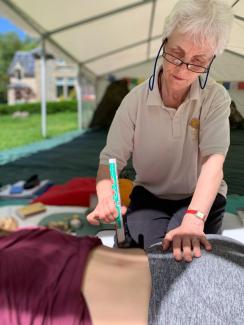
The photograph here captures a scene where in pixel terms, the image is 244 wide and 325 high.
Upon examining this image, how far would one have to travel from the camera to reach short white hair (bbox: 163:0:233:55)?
111 centimetres

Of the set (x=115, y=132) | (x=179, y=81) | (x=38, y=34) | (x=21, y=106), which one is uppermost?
(x=38, y=34)

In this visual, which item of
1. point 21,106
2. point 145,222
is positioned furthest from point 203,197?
point 21,106

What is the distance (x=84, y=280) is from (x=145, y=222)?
21.2 inches

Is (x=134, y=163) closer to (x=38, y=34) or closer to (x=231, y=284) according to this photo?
(x=231, y=284)

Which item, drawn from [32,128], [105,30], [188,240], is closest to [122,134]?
[188,240]

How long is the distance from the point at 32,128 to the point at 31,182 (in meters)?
1.61

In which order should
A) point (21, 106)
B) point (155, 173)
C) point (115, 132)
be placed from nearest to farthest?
point (115, 132) → point (155, 173) → point (21, 106)

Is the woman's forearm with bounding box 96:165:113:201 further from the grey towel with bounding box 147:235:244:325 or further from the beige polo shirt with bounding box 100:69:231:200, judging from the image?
the grey towel with bounding box 147:235:244:325

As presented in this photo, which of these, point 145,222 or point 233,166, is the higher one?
point 233,166

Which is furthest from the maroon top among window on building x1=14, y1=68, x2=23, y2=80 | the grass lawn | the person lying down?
window on building x1=14, y1=68, x2=23, y2=80

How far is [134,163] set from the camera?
59.1 inches

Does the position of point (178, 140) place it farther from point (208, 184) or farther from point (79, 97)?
point (79, 97)

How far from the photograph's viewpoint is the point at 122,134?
4.55 feet

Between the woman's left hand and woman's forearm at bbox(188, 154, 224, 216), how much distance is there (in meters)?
0.05
